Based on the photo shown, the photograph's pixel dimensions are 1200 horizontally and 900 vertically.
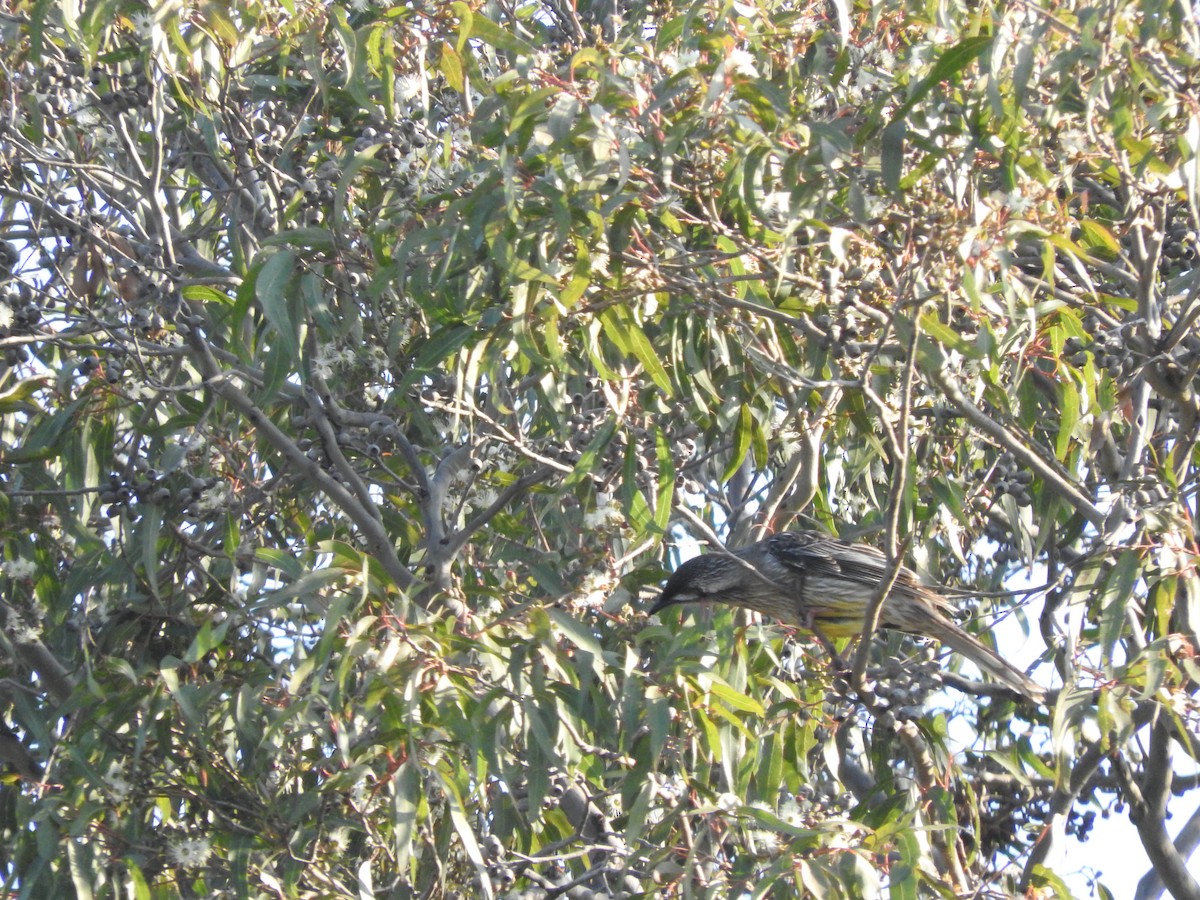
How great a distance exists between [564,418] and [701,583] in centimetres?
111

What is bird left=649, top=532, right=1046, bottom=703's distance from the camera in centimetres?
477

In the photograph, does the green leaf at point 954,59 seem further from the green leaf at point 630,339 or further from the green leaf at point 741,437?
the green leaf at point 741,437

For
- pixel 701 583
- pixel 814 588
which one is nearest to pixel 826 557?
pixel 814 588

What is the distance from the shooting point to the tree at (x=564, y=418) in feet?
11.3

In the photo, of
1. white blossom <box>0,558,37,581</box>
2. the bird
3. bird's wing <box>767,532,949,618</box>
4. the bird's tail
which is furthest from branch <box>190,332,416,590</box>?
the bird's tail

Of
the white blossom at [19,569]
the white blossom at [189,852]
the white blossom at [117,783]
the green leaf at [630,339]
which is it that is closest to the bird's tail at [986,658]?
the green leaf at [630,339]

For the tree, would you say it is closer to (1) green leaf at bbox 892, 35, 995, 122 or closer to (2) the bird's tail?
(1) green leaf at bbox 892, 35, 995, 122

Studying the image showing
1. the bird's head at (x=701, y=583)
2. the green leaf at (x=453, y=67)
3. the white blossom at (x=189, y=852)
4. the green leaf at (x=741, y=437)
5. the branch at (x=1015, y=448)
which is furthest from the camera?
the bird's head at (x=701, y=583)

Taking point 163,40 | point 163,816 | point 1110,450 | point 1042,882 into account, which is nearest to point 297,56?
point 163,40

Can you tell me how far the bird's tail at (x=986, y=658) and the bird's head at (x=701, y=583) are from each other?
27.1 inches

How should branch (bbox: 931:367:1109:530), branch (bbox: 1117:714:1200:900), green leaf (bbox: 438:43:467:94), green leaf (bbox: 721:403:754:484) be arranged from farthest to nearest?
green leaf (bbox: 721:403:754:484) → branch (bbox: 1117:714:1200:900) → green leaf (bbox: 438:43:467:94) → branch (bbox: 931:367:1109:530)

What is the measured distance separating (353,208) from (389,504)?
3.45 feet

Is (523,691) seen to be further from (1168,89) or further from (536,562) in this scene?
(1168,89)

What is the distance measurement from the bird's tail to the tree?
0.15m
